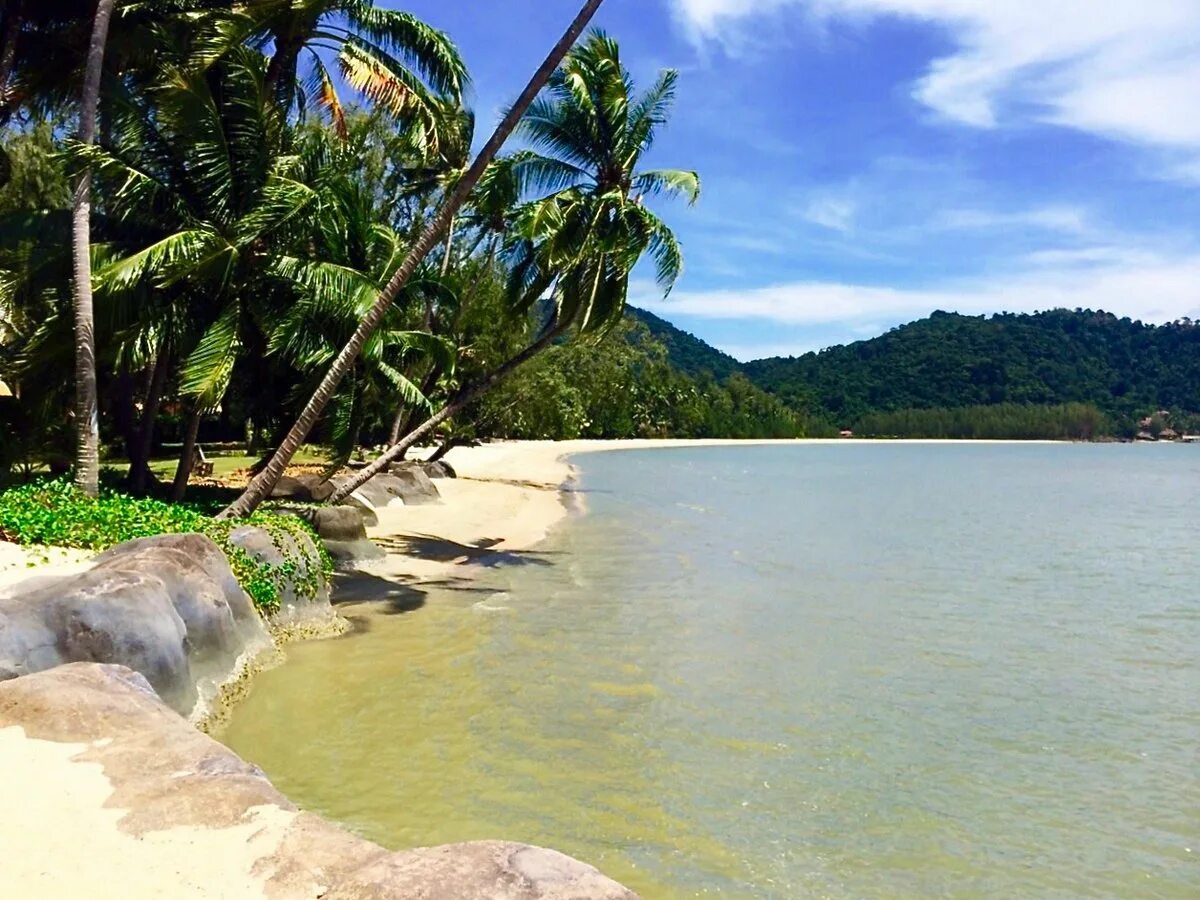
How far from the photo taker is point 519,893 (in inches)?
125

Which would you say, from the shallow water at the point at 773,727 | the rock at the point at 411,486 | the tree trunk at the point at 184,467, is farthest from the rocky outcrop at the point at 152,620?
the rock at the point at 411,486

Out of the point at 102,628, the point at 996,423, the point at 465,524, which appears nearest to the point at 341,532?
the point at 465,524

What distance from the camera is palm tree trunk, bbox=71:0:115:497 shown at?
10516mm

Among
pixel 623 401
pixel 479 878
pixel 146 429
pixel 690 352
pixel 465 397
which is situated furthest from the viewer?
pixel 690 352

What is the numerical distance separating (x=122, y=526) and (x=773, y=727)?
277 inches

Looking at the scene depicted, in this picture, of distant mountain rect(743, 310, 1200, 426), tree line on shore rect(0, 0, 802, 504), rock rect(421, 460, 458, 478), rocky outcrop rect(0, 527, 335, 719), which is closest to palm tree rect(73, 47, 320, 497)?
tree line on shore rect(0, 0, 802, 504)

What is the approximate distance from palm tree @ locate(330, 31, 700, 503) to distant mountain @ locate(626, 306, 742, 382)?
129372 millimetres

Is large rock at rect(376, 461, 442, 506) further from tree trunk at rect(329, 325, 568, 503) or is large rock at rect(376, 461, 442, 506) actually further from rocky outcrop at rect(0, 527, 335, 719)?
rocky outcrop at rect(0, 527, 335, 719)

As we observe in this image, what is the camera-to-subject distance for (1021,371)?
132 m

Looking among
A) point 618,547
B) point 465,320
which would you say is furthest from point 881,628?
point 465,320

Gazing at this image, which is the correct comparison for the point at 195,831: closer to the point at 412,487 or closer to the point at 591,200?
the point at 591,200

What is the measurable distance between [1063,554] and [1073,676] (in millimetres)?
10787

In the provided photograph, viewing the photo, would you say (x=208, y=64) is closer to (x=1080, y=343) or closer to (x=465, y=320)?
(x=465, y=320)

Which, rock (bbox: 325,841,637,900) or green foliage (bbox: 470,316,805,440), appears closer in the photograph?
rock (bbox: 325,841,637,900)
